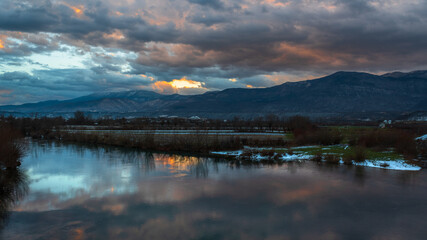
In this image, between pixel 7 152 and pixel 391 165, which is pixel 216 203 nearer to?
pixel 7 152

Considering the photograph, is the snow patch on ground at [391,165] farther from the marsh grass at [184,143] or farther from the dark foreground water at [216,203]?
the marsh grass at [184,143]

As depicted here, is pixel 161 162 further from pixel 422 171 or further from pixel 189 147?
pixel 422 171

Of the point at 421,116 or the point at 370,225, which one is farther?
the point at 421,116

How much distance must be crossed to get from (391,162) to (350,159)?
3.17 metres

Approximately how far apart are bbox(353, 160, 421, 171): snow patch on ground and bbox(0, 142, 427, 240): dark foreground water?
4.82 ft

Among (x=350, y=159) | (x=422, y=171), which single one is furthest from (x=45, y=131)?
(x=422, y=171)

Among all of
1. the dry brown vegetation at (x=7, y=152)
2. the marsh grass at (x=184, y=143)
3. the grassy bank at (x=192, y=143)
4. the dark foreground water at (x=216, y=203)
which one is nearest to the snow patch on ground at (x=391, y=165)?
the dark foreground water at (x=216, y=203)

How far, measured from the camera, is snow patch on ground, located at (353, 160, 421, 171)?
974 inches

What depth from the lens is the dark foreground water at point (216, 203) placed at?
1190 centimetres

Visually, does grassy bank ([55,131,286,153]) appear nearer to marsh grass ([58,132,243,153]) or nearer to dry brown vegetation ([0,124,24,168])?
marsh grass ([58,132,243,153])

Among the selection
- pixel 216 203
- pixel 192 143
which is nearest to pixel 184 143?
pixel 192 143

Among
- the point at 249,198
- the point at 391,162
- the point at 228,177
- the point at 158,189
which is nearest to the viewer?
the point at 249,198

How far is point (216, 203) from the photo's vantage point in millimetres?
15719

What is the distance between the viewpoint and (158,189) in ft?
60.5
